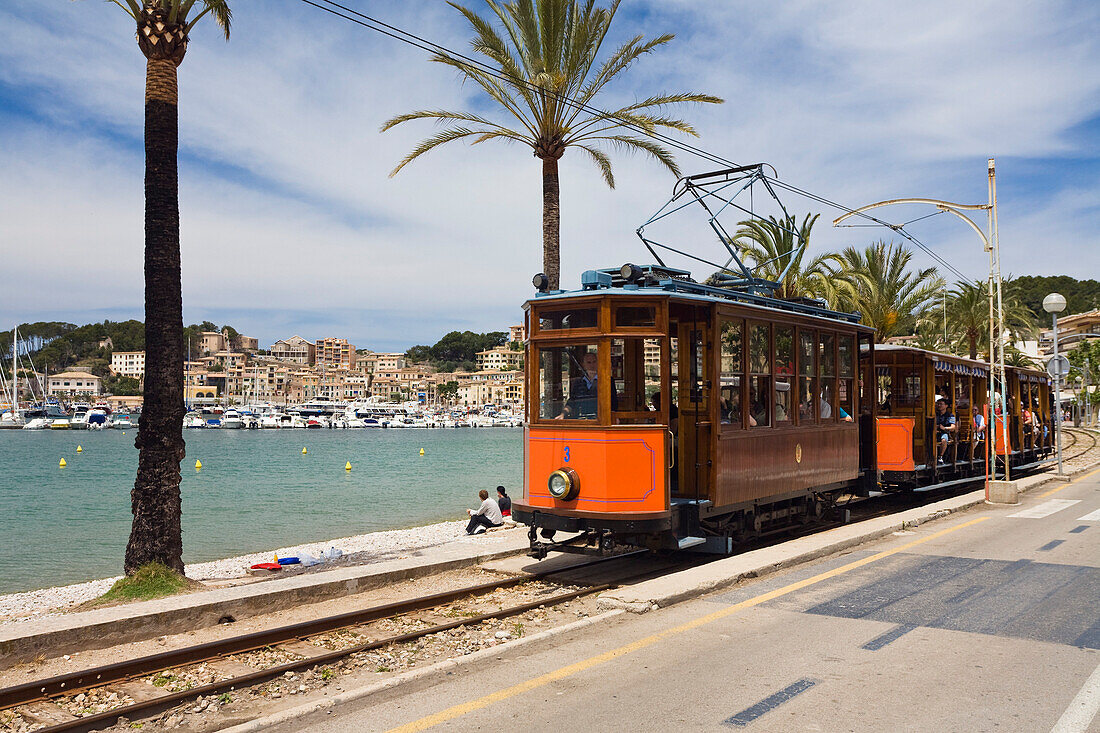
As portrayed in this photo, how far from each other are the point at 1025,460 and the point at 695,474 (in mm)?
18850

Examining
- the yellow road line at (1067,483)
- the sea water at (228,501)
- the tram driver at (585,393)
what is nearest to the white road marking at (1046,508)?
the yellow road line at (1067,483)

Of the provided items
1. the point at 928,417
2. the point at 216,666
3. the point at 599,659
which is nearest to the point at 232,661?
the point at 216,666

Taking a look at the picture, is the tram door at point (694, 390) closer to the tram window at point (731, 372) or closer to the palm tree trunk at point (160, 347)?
the tram window at point (731, 372)

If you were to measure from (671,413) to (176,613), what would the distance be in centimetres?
590

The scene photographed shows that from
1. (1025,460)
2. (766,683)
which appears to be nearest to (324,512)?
(1025,460)

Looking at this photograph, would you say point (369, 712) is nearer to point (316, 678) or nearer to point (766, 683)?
point (316, 678)

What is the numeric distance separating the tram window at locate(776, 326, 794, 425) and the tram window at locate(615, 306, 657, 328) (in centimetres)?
260

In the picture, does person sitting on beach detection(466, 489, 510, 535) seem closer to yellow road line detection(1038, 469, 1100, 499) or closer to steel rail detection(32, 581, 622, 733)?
steel rail detection(32, 581, 622, 733)

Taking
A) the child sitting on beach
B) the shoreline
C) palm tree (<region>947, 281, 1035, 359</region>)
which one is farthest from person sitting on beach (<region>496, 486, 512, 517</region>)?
palm tree (<region>947, 281, 1035, 359</region>)

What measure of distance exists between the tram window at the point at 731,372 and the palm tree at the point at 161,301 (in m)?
6.76

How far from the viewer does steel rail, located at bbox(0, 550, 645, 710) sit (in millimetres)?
6078

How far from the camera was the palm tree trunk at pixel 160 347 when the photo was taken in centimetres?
1064

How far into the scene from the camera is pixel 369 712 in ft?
18.0

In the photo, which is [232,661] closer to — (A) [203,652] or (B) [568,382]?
(A) [203,652]
